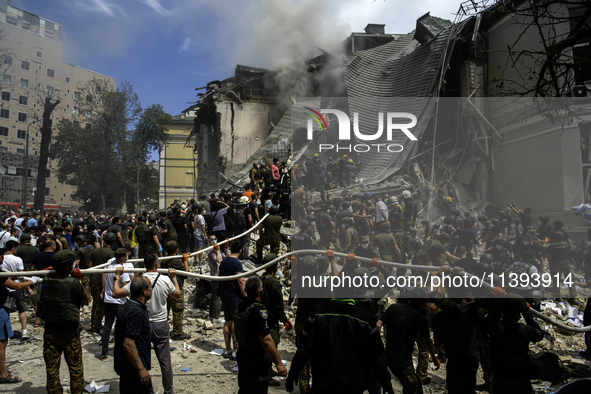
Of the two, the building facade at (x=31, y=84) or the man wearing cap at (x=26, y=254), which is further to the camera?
the building facade at (x=31, y=84)

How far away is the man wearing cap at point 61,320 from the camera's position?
4.46m

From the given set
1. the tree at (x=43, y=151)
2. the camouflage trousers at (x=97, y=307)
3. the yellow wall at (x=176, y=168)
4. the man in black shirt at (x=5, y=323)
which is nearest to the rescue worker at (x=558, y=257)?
the man in black shirt at (x=5, y=323)

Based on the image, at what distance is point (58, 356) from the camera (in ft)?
14.9

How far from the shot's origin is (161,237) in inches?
434

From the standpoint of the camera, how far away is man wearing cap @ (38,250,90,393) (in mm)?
4457

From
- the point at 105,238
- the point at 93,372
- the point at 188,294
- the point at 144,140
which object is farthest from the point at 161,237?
the point at 144,140

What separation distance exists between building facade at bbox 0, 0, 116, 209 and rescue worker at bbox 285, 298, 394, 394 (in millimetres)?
49900

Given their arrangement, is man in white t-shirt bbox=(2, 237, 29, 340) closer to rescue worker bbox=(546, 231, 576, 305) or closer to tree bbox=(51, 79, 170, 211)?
rescue worker bbox=(546, 231, 576, 305)

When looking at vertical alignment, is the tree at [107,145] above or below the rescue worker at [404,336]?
above

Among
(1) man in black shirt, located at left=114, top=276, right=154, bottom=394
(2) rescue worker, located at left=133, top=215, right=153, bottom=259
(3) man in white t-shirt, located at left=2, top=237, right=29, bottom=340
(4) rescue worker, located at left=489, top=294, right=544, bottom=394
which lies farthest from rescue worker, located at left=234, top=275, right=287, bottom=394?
(2) rescue worker, located at left=133, top=215, right=153, bottom=259

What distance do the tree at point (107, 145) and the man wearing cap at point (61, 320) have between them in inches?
1259

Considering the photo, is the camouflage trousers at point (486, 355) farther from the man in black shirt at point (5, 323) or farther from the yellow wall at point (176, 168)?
the yellow wall at point (176, 168)

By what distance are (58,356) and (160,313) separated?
3.80ft

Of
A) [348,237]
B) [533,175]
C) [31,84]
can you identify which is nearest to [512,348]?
[348,237]
